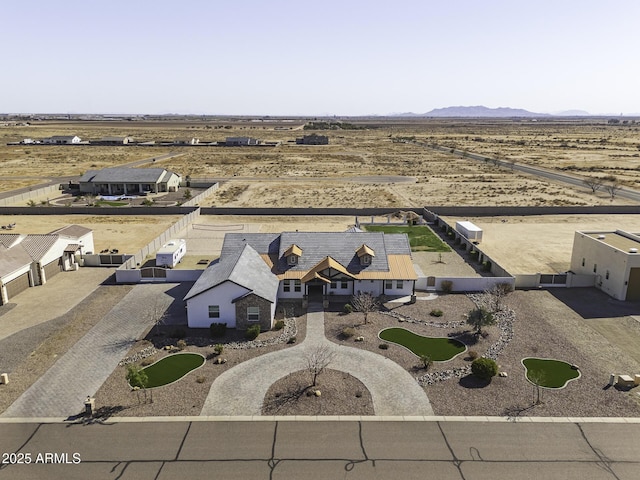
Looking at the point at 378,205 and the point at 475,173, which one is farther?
the point at 475,173

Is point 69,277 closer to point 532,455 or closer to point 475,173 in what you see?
point 532,455

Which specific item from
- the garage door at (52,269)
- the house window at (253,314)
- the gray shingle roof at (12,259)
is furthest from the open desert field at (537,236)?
the gray shingle roof at (12,259)

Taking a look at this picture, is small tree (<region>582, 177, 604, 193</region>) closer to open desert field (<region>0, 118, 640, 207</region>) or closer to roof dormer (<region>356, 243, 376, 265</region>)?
open desert field (<region>0, 118, 640, 207</region>)

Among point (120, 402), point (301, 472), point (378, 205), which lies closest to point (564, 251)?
point (378, 205)

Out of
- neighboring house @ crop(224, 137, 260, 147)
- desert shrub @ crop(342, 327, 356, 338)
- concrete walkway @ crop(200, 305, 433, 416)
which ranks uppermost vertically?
neighboring house @ crop(224, 137, 260, 147)

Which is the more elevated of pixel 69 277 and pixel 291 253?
pixel 291 253

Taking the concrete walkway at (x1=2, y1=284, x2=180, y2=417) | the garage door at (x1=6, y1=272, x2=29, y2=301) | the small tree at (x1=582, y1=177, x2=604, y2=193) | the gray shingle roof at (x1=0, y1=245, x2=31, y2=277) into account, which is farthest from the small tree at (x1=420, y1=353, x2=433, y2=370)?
the small tree at (x1=582, y1=177, x2=604, y2=193)

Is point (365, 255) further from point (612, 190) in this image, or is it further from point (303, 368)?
point (612, 190)
